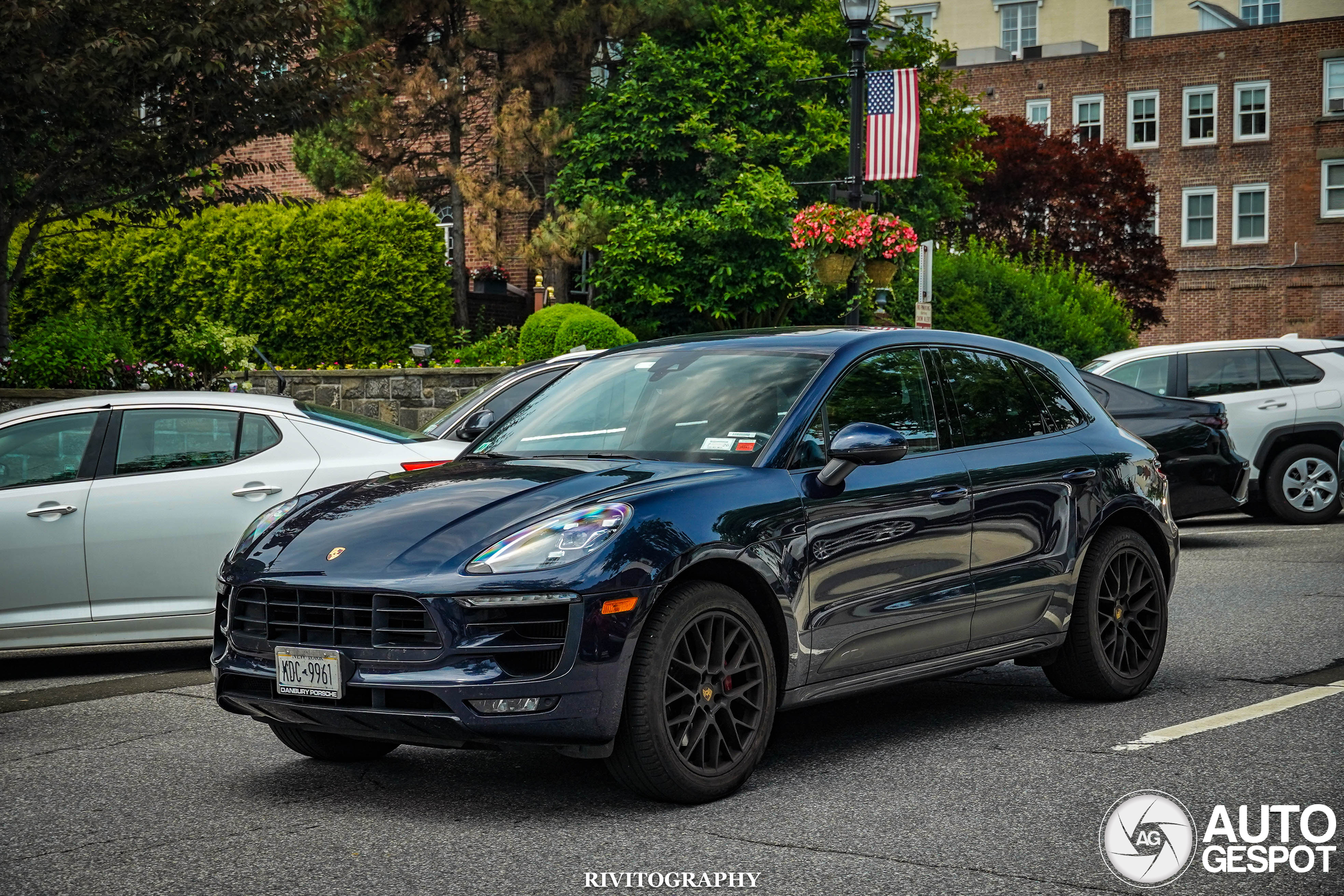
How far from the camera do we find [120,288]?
23094 millimetres

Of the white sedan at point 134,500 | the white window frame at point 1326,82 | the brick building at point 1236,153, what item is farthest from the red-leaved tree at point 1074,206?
the white sedan at point 134,500

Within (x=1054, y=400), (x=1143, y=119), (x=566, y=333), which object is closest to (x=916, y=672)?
(x=1054, y=400)

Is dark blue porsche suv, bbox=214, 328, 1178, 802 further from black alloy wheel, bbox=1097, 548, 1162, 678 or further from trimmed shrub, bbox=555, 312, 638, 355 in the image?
trimmed shrub, bbox=555, 312, 638, 355

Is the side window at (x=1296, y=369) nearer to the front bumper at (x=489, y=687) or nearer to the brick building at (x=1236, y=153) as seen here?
the front bumper at (x=489, y=687)

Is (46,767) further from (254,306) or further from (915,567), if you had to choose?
(254,306)

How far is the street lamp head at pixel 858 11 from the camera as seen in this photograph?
17.6 metres

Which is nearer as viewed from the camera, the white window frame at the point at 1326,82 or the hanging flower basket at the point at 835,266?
the hanging flower basket at the point at 835,266

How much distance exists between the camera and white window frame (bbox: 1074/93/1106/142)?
56156 mm

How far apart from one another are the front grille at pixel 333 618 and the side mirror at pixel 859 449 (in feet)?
5.48

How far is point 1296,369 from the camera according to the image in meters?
15.9

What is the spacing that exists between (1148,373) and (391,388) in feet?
29.5

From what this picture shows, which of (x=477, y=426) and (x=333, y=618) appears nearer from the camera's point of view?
(x=333, y=618)

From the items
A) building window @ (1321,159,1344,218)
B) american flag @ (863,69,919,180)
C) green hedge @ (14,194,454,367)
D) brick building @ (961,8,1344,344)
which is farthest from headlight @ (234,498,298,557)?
building window @ (1321,159,1344,218)

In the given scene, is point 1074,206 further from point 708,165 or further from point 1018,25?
point 708,165
